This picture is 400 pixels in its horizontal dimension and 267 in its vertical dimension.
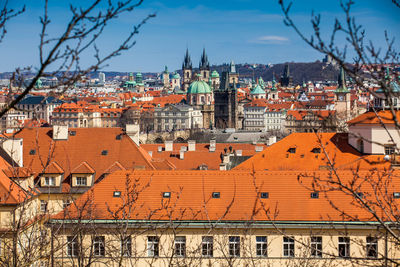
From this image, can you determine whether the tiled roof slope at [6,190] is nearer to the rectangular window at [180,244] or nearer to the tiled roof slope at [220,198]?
the tiled roof slope at [220,198]

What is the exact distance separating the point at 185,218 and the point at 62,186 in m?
10.1

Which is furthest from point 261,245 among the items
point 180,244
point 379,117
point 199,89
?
point 199,89

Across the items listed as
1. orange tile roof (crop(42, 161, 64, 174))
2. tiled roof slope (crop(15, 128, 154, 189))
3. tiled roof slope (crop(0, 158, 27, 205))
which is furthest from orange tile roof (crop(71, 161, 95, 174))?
tiled roof slope (crop(0, 158, 27, 205))

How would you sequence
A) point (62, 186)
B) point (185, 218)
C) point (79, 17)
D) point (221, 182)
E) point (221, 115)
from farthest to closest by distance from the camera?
point (221, 115) < point (62, 186) < point (221, 182) < point (185, 218) < point (79, 17)

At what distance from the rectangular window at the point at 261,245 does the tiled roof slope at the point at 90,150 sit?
36.8ft

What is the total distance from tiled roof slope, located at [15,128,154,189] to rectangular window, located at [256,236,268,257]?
11.2m

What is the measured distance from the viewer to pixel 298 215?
791 inches

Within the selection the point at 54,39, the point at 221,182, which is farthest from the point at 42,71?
the point at 221,182

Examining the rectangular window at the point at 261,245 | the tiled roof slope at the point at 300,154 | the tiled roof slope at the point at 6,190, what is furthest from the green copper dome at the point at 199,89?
the rectangular window at the point at 261,245

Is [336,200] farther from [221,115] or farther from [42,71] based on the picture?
[221,115]

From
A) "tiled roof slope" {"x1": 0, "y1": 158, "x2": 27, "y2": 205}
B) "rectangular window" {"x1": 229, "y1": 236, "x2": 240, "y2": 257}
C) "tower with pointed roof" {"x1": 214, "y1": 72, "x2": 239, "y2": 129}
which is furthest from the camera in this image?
"tower with pointed roof" {"x1": 214, "y1": 72, "x2": 239, "y2": 129}

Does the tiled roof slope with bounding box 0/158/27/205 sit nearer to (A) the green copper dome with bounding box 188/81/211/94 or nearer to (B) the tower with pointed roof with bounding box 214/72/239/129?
(B) the tower with pointed roof with bounding box 214/72/239/129

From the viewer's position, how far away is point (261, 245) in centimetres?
1958

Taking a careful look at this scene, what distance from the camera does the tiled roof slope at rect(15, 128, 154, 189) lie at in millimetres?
29875
